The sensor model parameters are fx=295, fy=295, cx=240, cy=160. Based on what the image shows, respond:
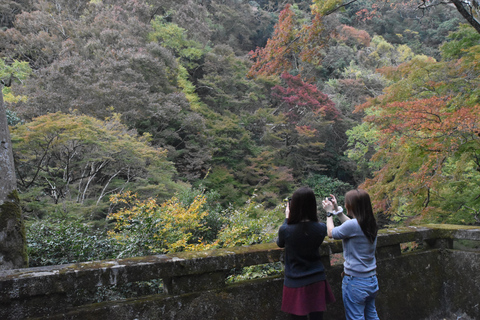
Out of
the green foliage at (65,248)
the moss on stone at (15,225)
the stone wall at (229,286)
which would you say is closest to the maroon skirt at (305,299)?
the stone wall at (229,286)

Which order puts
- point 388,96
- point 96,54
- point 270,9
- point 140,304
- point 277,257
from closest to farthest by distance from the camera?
point 140,304, point 277,257, point 388,96, point 96,54, point 270,9

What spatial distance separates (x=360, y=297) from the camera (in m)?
2.17

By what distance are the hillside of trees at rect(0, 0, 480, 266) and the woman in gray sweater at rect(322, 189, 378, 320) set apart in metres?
2.80

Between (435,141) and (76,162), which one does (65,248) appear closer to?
(76,162)

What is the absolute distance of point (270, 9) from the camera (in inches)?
1284

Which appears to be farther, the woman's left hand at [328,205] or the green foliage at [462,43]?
the green foliage at [462,43]

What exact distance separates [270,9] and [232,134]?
21977 millimetres

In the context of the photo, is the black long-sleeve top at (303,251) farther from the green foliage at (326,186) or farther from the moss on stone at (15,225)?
the green foliage at (326,186)

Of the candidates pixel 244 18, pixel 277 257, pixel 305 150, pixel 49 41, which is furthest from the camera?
pixel 244 18

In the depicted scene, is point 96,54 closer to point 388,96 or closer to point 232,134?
point 232,134

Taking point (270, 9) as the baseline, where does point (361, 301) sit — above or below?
below

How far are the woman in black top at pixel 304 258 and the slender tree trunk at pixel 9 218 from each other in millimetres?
3330

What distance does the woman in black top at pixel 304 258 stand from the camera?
2.08 meters

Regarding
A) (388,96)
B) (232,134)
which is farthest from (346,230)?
(232,134)
